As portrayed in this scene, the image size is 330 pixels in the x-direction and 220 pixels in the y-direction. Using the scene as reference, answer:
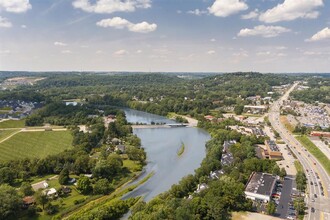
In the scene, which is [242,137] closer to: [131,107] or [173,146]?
[173,146]

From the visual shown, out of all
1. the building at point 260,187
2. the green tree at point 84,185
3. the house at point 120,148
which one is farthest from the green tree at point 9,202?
the building at point 260,187

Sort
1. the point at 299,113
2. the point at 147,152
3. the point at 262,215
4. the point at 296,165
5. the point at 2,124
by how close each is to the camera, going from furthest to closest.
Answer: the point at 299,113 < the point at 2,124 < the point at 147,152 < the point at 296,165 < the point at 262,215

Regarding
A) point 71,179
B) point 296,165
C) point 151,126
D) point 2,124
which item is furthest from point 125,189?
point 2,124

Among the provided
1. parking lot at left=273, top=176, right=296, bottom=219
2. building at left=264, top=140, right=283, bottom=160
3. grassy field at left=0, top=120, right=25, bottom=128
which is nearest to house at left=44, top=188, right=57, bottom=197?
parking lot at left=273, top=176, right=296, bottom=219

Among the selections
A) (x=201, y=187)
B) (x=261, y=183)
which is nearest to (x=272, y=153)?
(x=261, y=183)

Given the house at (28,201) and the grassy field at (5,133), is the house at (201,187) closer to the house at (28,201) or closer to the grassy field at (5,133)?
the house at (28,201)

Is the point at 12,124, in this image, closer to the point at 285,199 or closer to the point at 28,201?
the point at 28,201
